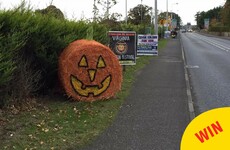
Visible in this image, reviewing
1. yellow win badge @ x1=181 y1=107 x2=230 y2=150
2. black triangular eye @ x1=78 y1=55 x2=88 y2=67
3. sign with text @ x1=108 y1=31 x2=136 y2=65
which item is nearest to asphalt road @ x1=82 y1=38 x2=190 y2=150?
black triangular eye @ x1=78 y1=55 x2=88 y2=67

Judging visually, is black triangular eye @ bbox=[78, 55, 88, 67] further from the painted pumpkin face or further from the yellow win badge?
the yellow win badge

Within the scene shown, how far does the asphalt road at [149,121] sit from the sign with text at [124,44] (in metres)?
2.01

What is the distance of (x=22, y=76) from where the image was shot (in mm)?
6738

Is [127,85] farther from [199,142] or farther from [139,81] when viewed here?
[199,142]

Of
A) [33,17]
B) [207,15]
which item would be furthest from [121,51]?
[207,15]

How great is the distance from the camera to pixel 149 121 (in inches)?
257

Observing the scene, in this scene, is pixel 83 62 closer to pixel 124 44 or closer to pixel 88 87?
pixel 88 87

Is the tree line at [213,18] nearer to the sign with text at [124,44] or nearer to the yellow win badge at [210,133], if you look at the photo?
the sign with text at [124,44]

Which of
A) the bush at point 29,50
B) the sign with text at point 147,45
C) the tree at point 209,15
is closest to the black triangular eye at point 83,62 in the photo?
the bush at point 29,50

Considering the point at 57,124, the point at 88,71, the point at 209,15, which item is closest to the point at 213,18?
the point at 209,15

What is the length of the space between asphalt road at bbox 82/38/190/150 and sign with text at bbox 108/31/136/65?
201cm

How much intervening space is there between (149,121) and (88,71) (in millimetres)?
1800

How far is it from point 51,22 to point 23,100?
172 centimetres

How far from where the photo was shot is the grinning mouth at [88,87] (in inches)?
298
